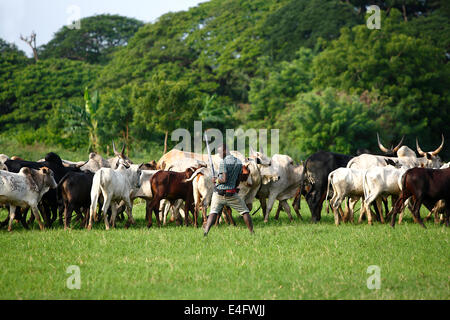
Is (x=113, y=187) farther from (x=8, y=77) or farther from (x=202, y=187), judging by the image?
(x=8, y=77)

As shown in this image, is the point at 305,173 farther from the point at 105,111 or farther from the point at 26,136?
the point at 26,136

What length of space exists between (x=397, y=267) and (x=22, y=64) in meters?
41.1

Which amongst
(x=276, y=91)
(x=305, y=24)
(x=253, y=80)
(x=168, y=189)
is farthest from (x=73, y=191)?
(x=305, y=24)

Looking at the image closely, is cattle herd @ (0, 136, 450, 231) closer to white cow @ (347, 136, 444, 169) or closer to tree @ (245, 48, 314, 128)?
white cow @ (347, 136, 444, 169)

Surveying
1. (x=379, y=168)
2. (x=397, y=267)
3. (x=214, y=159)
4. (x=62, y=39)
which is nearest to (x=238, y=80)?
(x=62, y=39)

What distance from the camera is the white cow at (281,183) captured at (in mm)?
14461

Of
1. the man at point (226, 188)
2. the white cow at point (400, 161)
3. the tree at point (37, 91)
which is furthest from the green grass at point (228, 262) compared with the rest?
Result: the tree at point (37, 91)

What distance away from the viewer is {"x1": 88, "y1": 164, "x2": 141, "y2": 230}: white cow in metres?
12.0

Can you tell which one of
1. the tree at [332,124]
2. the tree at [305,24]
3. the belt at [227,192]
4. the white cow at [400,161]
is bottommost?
the belt at [227,192]

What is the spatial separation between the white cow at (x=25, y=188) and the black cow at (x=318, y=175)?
20.1 ft

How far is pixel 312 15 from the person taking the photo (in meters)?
40.7

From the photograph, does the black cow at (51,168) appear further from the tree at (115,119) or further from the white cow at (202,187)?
the tree at (115,119)

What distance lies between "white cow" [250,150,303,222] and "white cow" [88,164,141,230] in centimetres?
314

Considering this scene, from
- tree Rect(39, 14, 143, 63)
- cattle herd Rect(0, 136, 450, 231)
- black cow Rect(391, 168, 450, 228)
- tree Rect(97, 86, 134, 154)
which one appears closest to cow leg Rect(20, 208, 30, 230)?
cattle herd Rect(0, 136, 450, 231)
